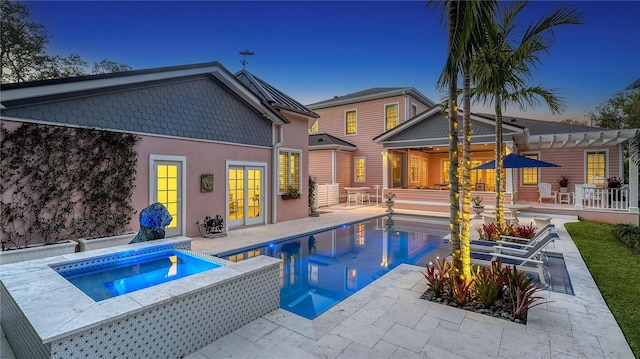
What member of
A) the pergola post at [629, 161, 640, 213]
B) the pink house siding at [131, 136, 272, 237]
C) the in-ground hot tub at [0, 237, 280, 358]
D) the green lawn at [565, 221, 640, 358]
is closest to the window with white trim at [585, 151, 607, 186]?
the pergola post at [629, 161, 640, 213]

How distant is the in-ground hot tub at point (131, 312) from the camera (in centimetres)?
263

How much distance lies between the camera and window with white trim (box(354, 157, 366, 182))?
20.4 meters

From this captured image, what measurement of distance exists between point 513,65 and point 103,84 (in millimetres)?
10025

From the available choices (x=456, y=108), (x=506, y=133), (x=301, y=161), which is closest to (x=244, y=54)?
(x=301, y=161)

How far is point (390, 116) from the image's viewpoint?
64.2 ft

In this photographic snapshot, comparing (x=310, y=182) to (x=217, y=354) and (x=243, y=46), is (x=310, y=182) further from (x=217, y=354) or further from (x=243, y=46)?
(x=217, y=354)

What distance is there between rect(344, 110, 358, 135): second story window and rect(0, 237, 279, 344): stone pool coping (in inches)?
686

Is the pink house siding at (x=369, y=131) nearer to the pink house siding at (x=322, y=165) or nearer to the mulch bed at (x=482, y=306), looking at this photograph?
the pink house siding at (x=322, y=165)

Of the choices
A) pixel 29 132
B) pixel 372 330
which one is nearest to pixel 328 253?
pixel 372 330

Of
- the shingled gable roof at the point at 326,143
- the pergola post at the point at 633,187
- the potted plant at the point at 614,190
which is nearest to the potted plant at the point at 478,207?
the potted plant at the point at 614,190

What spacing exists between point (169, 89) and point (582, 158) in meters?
18.9

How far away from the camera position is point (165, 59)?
49.9ft

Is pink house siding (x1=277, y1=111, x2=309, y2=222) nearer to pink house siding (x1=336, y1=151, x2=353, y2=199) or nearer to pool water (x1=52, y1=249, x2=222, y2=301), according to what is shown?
pink house siding (x1=336, y1=151, x2=353, y2=199)

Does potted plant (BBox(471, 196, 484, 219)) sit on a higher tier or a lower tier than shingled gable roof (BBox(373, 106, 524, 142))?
lower
